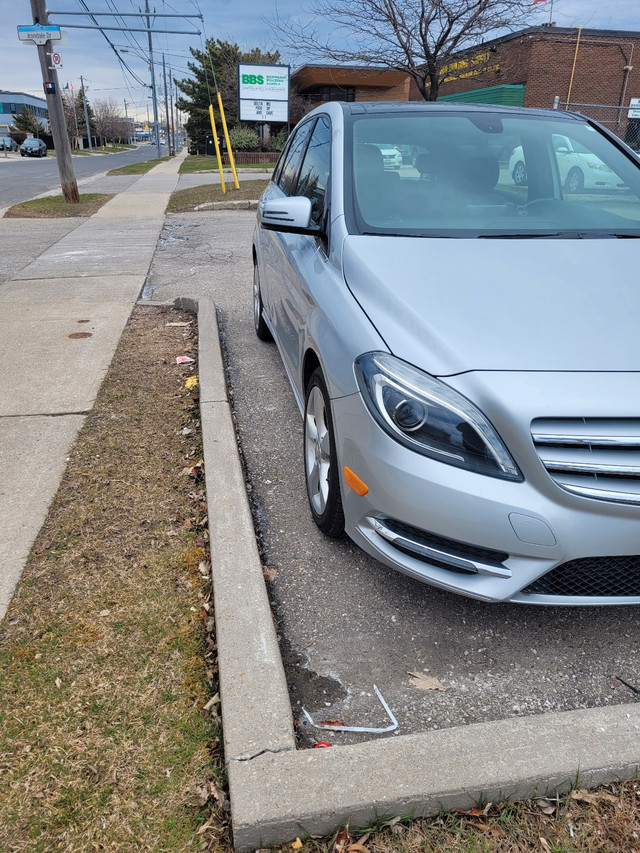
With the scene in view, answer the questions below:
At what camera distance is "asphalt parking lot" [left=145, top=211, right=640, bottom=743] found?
2.19 m

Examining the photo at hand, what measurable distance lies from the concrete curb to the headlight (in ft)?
2.46

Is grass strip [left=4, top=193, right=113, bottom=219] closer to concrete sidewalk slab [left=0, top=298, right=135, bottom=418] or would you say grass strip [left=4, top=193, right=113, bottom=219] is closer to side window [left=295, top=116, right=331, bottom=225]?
concrete sidewalk slab [left=0, top=298, right=135, bottom=418]

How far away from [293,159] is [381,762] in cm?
396

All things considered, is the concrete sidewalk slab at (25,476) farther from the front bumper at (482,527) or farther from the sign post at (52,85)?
the sign post at (52,85)

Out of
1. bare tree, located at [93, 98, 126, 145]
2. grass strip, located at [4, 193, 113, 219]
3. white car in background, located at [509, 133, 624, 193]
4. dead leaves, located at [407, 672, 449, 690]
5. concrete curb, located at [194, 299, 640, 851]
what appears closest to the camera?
concrete curb, located at [194, 299, 640, 851]

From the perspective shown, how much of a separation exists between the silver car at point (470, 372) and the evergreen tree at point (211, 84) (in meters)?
38.6

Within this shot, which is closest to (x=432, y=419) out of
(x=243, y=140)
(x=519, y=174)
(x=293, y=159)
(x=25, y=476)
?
(x=519, y=174)

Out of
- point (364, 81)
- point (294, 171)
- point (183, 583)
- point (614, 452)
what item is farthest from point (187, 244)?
point (364, 81)

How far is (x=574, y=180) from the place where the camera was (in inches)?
147

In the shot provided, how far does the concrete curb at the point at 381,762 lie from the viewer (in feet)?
5.60

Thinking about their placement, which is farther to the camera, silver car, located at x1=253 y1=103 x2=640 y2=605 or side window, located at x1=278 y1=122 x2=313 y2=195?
side window, located at x1=278 y1=122 x2=313 y2=195

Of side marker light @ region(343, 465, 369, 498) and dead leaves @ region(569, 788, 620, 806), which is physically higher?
side marker light @ region(343, 465, 369, 498)

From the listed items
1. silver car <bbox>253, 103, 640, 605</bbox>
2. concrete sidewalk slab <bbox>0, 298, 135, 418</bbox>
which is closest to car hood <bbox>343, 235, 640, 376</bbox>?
silver car <bbox>253, 103, 640, 605</bbox>

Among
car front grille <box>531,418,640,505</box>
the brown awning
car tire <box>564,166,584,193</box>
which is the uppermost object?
the brown awning
